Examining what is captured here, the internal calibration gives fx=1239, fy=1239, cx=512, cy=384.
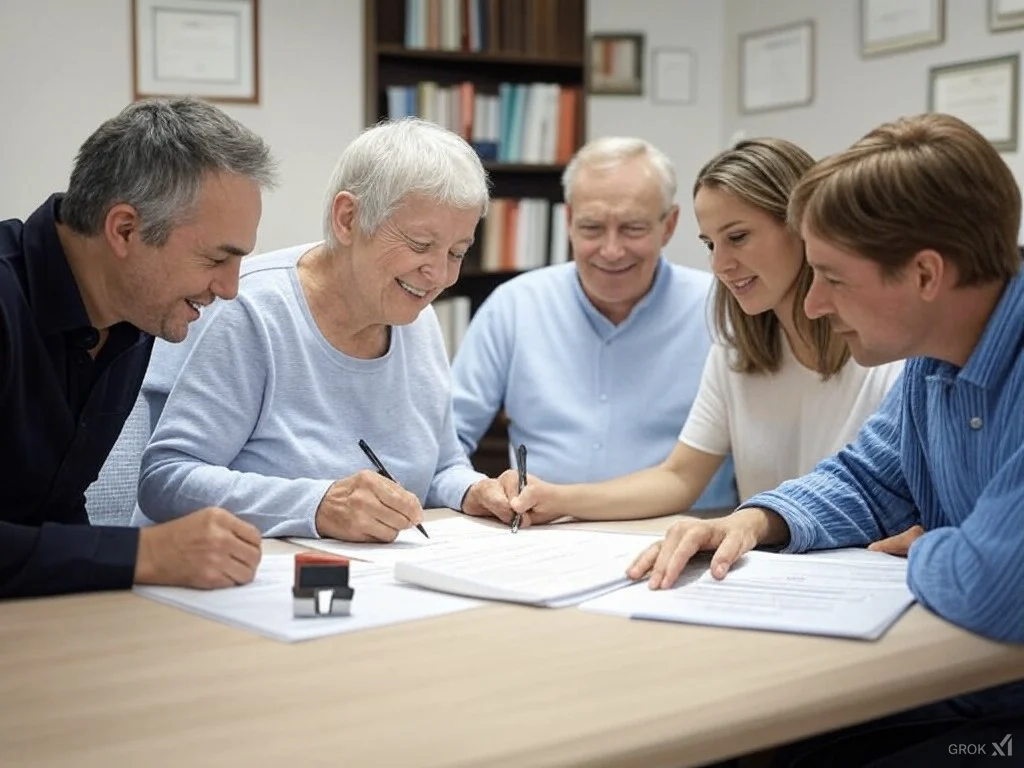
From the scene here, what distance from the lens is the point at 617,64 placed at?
18.0ft

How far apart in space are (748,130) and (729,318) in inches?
134

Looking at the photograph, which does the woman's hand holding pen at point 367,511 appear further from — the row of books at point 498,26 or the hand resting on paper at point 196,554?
the row of books at point 498,26

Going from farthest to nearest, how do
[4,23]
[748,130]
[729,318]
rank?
[748,130], [4,23], [729,318]

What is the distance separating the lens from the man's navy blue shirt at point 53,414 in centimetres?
144

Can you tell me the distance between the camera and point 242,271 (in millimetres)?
2160

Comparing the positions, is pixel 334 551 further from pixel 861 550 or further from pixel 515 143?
pixel 515 143

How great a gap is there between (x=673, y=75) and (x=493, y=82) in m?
1.09

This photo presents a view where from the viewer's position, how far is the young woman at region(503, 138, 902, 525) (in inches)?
88.5

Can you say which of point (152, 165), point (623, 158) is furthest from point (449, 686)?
point (623, 158)

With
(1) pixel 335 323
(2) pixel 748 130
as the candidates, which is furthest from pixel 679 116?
(1) pixel 335 323

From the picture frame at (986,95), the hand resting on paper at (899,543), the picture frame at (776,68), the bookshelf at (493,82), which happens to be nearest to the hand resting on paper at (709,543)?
the hand resting on paper at (899,543)

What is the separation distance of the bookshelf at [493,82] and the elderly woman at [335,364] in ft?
7.80

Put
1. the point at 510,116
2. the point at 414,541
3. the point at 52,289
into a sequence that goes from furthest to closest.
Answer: the point at 510,116
the point at 414,541
the point at 52,289

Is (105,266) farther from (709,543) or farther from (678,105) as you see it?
(678,105)
